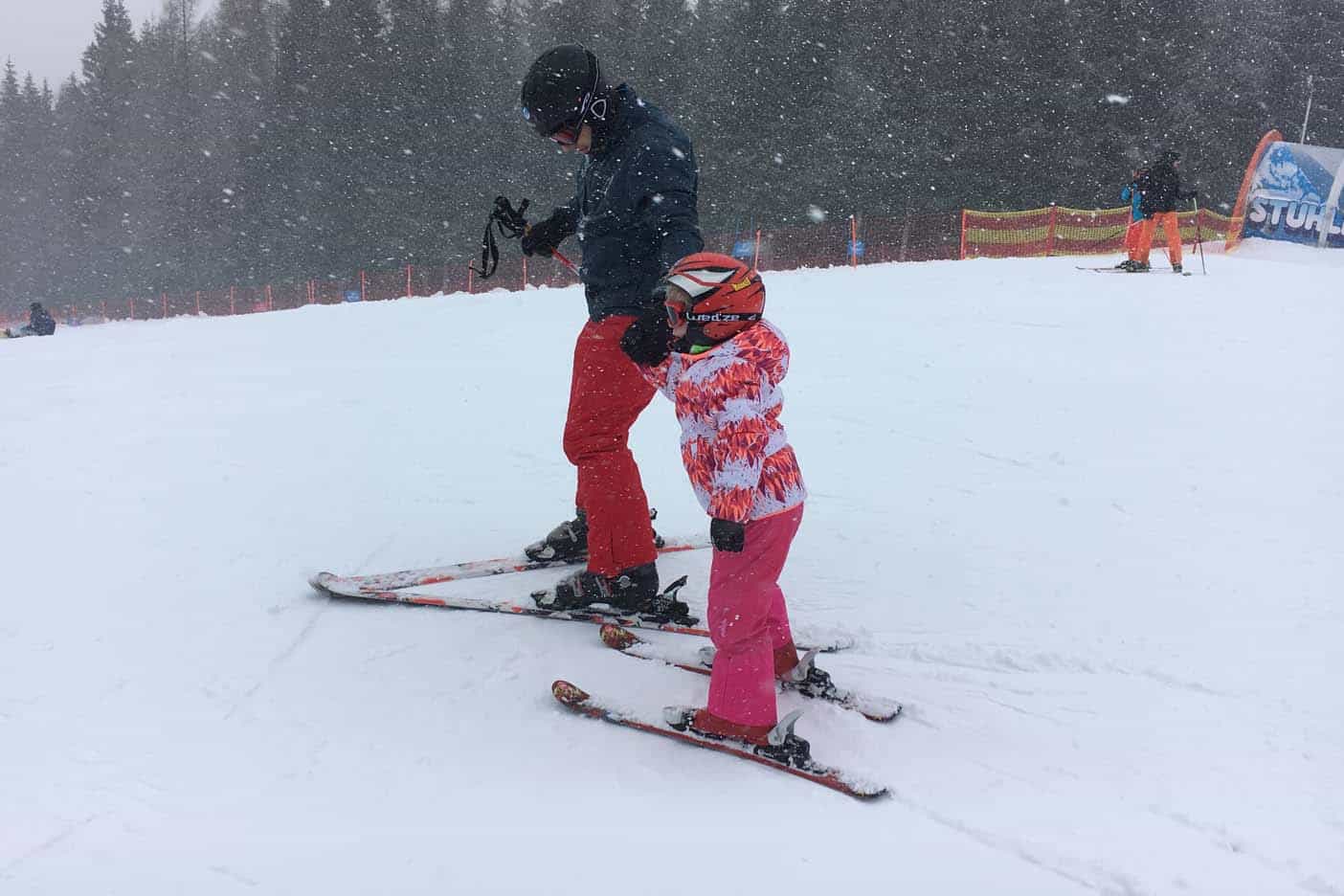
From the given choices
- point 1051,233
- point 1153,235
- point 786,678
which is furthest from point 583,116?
point 1051,233

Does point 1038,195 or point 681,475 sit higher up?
point 1038,195

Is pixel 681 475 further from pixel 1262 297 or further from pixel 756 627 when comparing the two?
pixel 1262 297

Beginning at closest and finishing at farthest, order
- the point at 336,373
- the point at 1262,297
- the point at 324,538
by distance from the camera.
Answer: the point at 324,538 → the point at 336,373 → the point at 1262,297

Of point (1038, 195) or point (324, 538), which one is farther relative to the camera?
point (1038, 195)

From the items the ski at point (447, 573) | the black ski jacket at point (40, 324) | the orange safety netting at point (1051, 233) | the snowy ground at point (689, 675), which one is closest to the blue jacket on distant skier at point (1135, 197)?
the snowy ground at point (689, 675)

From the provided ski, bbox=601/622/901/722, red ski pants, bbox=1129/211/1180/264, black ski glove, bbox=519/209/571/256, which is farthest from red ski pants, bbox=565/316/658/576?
red ski pants, bbox=1129/211/1180/264

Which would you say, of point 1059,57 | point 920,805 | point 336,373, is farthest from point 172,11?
point 920,805

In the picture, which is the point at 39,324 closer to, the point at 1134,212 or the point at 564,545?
the point at 564,545

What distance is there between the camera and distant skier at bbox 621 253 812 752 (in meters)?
2.51

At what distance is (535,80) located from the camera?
121 inches

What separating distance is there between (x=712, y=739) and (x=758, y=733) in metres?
0.14

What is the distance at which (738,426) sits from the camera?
2506 millimetres

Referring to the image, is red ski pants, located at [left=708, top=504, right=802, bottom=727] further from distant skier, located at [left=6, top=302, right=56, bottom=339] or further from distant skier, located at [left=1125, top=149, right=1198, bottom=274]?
distant skier, located at [left=6, top=302, right=56, bottom=339]

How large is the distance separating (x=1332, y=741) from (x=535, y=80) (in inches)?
131
